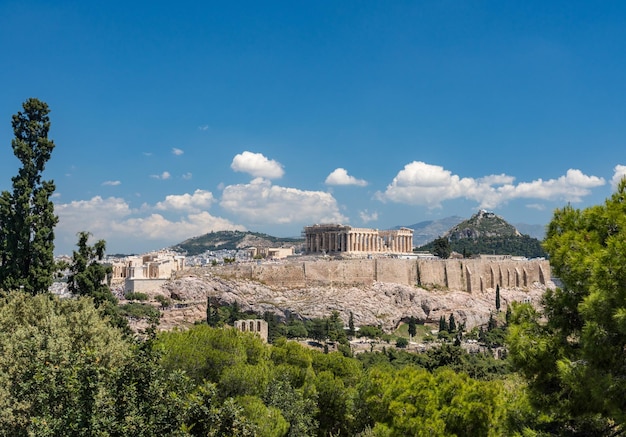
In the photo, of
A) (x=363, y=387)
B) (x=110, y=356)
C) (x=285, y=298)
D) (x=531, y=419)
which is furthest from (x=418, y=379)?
(x=285, y=298)

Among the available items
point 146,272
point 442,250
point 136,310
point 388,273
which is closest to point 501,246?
point 442,250

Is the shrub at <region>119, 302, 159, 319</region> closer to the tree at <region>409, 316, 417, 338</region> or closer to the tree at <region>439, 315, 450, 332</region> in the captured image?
the tree at <region>409, 316, 417, 338</region>

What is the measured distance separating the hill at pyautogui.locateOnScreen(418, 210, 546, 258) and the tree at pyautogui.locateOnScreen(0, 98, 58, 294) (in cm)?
10061

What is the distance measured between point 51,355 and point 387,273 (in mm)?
62152

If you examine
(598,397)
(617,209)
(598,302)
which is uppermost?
(617,209)

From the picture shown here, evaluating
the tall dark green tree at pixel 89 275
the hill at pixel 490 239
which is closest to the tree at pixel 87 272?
the tall dark green tree at pixel 89 275

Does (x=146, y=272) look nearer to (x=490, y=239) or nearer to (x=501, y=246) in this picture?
(x=501, y=246)

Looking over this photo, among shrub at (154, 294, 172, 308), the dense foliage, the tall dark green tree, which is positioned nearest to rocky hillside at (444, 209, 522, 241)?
the dense foliage

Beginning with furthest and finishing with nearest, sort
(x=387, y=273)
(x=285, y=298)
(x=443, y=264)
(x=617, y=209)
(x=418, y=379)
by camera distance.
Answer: (x=443, y=264)
(x=387, y=273)
(x=285, y=298)
(x=418, y=379)
(x=617, y=209)

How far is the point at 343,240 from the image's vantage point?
8238cm

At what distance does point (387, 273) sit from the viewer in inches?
2852

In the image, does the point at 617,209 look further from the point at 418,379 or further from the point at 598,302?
the point at 418,379

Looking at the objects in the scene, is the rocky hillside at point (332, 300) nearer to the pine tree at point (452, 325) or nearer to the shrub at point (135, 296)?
the shrub at point (135, 296)

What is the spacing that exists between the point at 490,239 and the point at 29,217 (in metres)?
140
